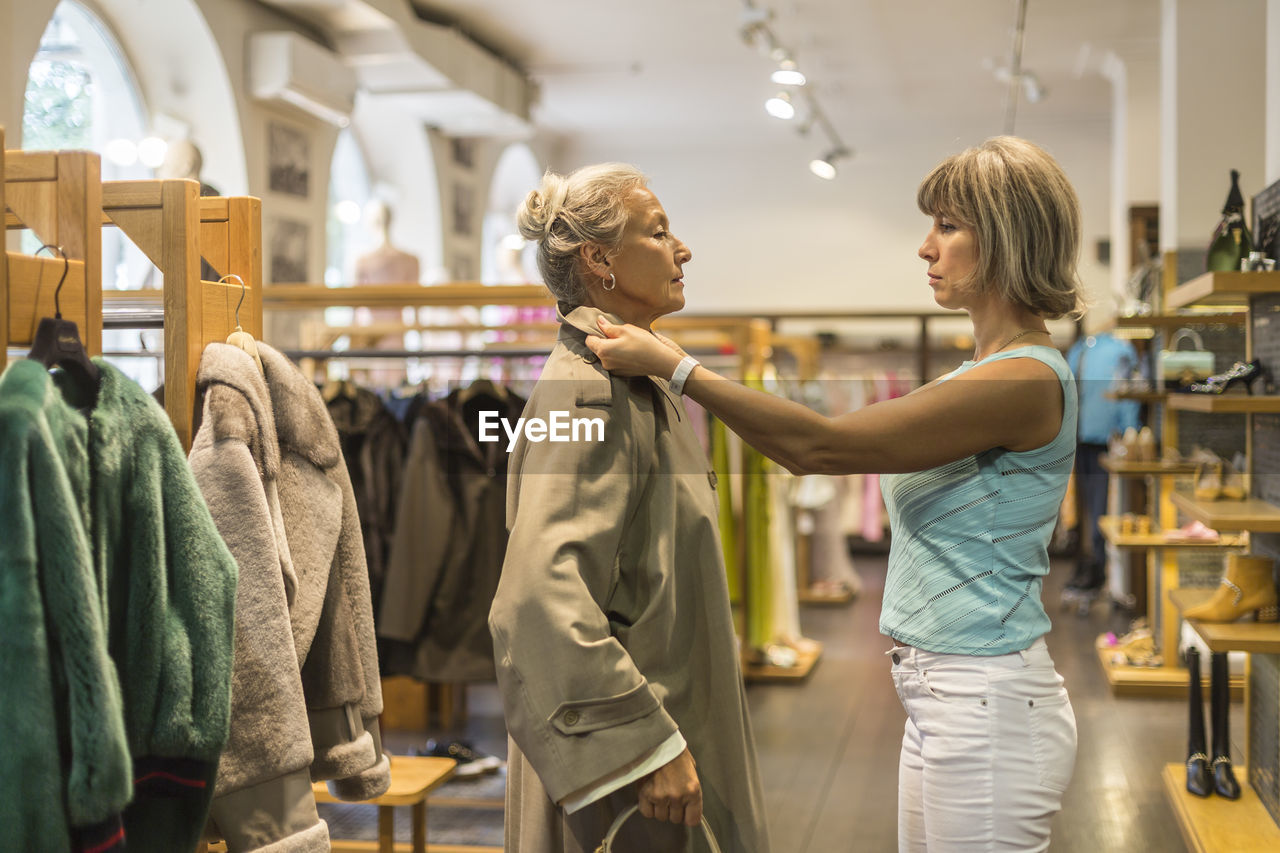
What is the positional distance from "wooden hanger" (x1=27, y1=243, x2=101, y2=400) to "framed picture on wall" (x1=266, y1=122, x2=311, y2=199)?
5.43 m

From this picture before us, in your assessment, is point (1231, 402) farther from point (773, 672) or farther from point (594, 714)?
point (773, 672)

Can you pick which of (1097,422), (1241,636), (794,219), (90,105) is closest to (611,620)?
(1241,636)

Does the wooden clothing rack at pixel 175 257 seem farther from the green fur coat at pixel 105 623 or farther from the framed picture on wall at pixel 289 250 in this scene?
the framed picture on wall at pixel 289 250

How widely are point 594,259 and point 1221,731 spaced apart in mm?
2679

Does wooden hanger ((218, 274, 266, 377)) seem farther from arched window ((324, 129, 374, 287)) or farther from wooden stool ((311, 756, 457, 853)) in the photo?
arched window ((324, 129, 374, 287))

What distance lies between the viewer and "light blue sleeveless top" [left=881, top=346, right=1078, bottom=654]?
146 cm

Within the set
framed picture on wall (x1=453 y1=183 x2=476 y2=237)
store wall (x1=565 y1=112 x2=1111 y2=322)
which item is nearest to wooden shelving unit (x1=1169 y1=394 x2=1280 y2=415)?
framed picture on wall (x1=453 y1=183 x2=476 y2=237)

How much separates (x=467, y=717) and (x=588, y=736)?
343 centimetres

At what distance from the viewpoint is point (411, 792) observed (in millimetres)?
2734

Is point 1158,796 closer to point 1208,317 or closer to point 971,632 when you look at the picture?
point 1208,317

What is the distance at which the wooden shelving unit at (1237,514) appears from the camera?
2758 mm

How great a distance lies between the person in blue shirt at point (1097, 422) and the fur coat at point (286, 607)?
5317 mm

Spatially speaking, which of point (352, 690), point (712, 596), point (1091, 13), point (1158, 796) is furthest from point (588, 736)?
point (1091, 13)

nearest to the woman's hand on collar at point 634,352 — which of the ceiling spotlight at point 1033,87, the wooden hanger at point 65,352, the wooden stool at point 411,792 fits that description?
the wooden hanger at point 65,352
